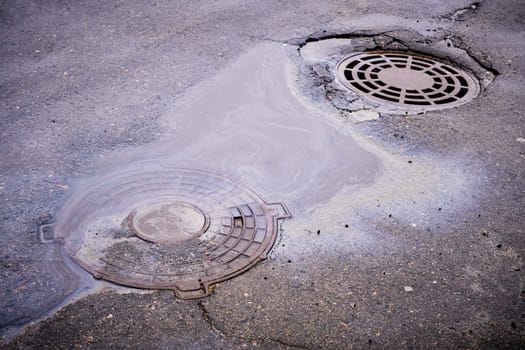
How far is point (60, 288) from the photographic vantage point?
3.31 m

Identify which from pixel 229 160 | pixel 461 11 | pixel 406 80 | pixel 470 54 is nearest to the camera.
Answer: pixel 229 160

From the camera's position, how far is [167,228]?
379 cm

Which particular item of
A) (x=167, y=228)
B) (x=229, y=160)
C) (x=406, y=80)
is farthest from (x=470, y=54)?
(x=167, y=228)

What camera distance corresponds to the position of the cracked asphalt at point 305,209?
319 cm

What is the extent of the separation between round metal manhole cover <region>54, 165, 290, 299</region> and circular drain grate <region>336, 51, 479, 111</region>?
6.46 feet

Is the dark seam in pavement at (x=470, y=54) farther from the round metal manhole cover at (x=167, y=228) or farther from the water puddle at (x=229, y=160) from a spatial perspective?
the round metal manhole cover at (x=167, y=228)

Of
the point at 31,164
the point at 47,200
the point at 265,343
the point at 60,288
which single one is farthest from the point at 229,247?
the point at 31,164

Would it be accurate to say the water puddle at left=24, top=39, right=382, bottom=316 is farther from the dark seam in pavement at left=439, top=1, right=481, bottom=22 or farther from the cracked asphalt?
the dark seam in pavement at left=439, top=1, right=481, bottom=22

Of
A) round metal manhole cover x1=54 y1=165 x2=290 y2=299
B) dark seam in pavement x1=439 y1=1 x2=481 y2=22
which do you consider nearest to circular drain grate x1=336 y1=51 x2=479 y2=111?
dark seam in pavement x1=439 y1=1 x2=481 y2=22

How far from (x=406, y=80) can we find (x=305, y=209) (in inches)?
89.2

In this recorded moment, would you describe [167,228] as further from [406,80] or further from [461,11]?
[461,11]

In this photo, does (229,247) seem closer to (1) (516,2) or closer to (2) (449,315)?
(2) (449,315)

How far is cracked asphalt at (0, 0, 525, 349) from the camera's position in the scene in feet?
10.5

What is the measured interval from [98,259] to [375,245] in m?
1.74
